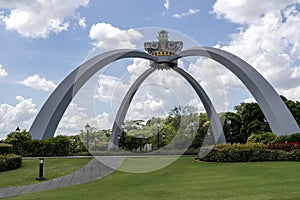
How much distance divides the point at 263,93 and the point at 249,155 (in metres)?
6.57

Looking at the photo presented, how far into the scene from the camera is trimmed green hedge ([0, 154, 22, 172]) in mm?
11993

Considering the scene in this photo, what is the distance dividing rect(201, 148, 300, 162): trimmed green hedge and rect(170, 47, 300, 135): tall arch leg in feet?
16.0

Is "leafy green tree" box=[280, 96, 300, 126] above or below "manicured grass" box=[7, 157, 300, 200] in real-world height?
above

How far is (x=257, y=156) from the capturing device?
14492 millimetres

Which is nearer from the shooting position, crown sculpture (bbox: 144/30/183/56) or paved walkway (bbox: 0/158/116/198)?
paved walkway (bbox: 0/158/116/198)

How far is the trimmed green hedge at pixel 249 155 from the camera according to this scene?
14398mm

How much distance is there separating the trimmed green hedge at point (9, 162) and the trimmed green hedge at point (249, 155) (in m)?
7.76

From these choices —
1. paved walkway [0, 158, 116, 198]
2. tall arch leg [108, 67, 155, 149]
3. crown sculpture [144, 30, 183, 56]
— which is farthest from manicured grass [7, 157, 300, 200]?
tall arch leg [108, 67, 155, 149]

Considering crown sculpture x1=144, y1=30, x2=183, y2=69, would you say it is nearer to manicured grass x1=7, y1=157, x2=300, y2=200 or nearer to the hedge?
the hedge

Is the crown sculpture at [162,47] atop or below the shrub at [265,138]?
atop


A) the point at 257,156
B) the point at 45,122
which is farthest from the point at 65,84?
the point at 257,156

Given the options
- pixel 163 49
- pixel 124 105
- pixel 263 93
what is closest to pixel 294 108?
pixel 263 93

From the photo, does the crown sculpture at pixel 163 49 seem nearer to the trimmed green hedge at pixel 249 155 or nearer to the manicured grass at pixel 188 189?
the trimmed green hedge at pixel 249 155

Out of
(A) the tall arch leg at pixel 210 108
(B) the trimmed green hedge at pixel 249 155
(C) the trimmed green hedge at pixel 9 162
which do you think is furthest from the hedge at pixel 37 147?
(A) the tall arch leg at pixel 210 108
